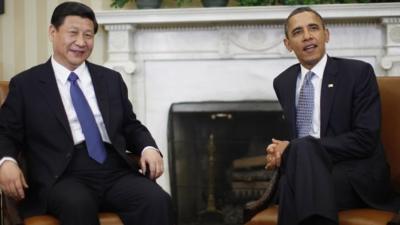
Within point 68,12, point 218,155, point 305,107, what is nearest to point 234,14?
point 218,155

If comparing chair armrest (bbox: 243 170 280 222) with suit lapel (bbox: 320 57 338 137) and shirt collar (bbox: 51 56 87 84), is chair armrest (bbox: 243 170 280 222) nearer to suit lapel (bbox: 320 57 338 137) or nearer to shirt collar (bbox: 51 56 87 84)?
suit lapel (bbox: 320 57 338 137)

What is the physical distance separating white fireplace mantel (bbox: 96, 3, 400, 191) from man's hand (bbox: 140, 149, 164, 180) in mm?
1353

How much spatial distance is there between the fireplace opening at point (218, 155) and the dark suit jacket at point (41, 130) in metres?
1.27

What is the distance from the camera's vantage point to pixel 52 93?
2062 mm

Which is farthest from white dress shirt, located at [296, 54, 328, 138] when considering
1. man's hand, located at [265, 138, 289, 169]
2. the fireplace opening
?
the fireplace opening

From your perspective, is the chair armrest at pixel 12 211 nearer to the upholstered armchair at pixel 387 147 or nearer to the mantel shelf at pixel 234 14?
the upholstered armchair at pixel 387 147

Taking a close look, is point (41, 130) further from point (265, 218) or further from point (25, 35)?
point (25, 35)

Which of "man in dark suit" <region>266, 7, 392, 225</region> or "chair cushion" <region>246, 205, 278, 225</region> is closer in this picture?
"man in dark suit" <region>266, 7, 392, 225</region>

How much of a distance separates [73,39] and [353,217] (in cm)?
122

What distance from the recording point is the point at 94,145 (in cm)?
204

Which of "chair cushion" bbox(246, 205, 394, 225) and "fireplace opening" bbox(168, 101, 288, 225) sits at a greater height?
"chair cushion" bbox(246, 205, 394, 225)

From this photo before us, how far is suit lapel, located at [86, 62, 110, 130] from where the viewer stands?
2121mm

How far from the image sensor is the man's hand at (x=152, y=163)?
200 centimetres

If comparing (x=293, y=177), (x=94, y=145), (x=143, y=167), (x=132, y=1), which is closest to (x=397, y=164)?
(x=293, y=177)
